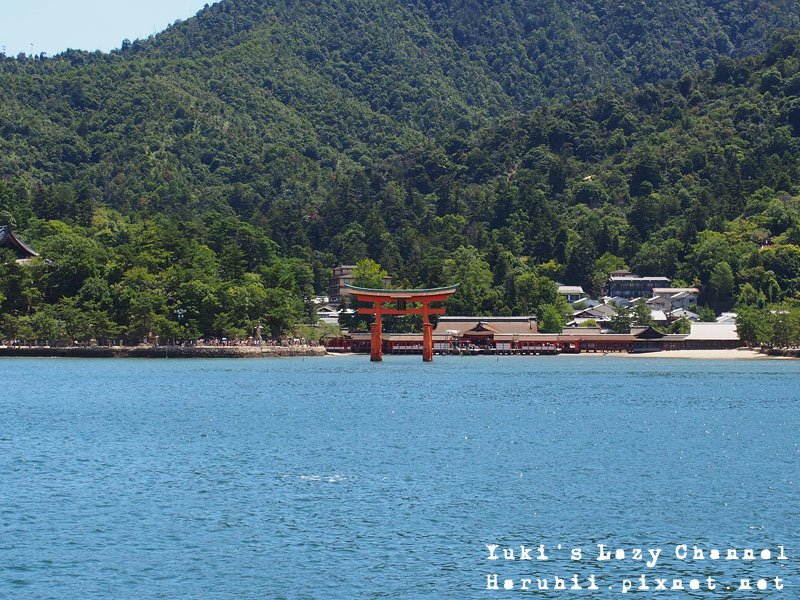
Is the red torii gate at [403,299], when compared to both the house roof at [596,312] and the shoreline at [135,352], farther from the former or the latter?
the house roof at [596,312]

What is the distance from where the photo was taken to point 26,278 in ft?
332

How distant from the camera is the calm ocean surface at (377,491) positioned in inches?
924

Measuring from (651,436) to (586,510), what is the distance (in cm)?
1546

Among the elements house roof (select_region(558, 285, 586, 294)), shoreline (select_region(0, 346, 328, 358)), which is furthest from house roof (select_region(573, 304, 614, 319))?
shoreline (select_region(0, 346, 328, 358))

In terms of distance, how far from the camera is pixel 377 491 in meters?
31.4

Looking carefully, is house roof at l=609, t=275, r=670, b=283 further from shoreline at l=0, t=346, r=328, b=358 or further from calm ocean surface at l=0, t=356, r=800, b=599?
calm ocean surface at l=0, t=356, r=800, b=599

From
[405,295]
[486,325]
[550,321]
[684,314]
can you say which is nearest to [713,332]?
[684,314]

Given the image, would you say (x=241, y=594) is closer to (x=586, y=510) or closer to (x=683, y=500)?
(x=586, y=510)

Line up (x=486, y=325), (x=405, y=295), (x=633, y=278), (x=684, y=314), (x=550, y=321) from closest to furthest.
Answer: (x=405, y=295) → (x=486, y=325) → (x=550, y=321) → (x=684, y=314) → (x=633, y=278)

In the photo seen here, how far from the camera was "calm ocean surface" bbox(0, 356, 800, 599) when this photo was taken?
23.5m

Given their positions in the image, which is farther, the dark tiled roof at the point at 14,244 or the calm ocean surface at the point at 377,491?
the dark tiled roof at the point at 14,244

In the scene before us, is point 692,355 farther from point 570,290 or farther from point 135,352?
point 135,352

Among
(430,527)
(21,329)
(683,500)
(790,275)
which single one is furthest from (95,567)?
(790,275)

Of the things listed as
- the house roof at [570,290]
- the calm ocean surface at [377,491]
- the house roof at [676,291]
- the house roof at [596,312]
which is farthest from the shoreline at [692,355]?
the calm ocean surface at [377,491]
